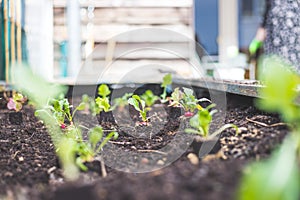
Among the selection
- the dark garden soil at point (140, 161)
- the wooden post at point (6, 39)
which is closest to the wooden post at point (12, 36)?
the wooden post at point (6, 39)

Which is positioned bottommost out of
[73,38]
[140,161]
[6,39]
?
[140,161]

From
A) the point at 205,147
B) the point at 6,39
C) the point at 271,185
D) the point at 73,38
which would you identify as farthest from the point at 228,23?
the point at 271,185

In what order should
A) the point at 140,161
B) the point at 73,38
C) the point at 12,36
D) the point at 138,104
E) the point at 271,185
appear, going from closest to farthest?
1. the point at 271,185
2. the point at 140,161
3. the point at 138,104
4. the point at 12,36
5. the point at 73,38

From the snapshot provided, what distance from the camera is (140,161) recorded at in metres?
1.03

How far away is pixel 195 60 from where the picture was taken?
4.37m

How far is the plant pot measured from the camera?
3.33ft

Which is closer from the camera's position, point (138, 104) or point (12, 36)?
point (138, 104)

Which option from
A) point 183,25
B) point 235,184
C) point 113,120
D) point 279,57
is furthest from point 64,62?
point 235,184

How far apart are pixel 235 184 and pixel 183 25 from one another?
3.67m

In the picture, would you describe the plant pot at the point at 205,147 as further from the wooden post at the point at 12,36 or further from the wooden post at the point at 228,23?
the wooden post at the point at 228,23

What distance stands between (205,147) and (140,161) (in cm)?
17

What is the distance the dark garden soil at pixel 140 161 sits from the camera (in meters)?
0.66

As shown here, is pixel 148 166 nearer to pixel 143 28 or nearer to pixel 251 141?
pixel 251 141

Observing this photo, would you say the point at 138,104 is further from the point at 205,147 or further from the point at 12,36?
the point at 12,36
